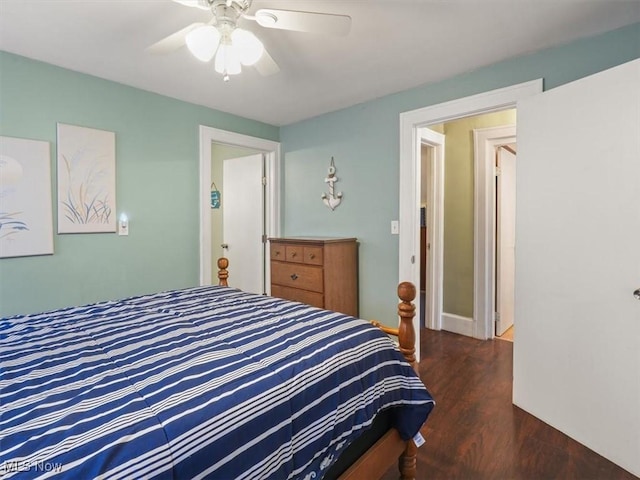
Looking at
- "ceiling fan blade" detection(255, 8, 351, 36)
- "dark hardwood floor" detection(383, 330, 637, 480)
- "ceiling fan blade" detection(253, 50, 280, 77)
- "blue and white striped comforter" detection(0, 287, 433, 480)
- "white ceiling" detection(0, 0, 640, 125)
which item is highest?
"white ceiling" detection(0, 0, 640, 125)

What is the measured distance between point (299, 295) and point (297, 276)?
173 mm

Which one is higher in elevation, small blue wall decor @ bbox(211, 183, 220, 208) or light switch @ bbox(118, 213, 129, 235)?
small blue wall decor @ bbox(211, 183, 220, 208)

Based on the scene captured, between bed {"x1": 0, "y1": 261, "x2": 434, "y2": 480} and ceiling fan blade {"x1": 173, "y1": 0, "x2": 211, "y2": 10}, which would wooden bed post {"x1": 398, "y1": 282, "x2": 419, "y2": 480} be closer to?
bed {"x1": 0, "y1": 261, "x2": 434, "y2": 480}

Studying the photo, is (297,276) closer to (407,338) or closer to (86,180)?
(407,338)

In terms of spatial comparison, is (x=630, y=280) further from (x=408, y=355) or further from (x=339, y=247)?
(x=339, y=247)

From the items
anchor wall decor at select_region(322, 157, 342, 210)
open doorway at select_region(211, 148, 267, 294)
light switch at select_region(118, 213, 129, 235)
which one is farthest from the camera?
open doorway at select_region(211, 148, 267, 294)

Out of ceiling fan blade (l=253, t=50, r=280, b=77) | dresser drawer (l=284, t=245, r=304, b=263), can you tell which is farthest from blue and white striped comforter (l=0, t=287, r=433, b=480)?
dresser drawer (l=284, t=245, r=304, b=263)

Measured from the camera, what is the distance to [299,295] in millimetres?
3105

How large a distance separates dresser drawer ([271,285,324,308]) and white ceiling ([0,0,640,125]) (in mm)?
1714

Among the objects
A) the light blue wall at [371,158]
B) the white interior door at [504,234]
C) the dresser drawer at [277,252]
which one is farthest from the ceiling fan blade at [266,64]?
the white interior door at [504,234]

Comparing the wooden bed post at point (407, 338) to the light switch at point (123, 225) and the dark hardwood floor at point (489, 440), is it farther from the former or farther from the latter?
the light switch at point (123, 225)

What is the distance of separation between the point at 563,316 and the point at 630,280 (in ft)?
1.29

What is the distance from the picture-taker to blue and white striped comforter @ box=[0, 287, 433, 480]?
2.38 feet

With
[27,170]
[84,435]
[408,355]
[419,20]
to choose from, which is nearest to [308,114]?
[419,20]
